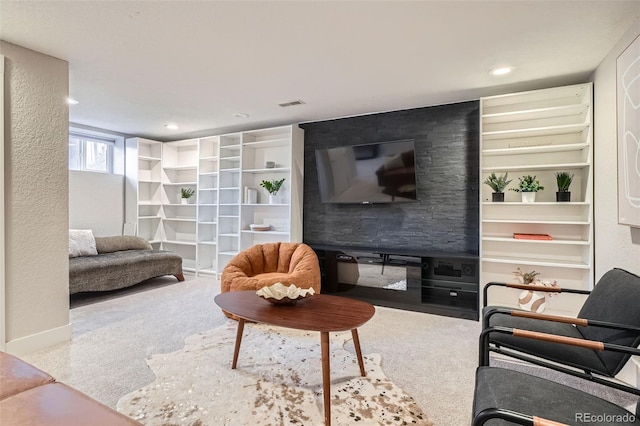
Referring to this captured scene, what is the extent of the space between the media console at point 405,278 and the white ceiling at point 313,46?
186cm

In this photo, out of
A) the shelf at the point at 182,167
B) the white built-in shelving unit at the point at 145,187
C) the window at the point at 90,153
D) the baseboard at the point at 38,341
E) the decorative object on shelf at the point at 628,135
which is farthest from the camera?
the shelf at the point at 182,167

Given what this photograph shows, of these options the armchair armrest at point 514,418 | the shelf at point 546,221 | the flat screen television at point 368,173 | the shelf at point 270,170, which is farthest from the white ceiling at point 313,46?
the armchair armrest at point 514,418

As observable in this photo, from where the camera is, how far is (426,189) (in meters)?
3.97

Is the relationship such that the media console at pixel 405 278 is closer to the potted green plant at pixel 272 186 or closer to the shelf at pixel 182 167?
the potted green plant at pixel 272 186

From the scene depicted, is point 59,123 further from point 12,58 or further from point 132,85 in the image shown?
point 132,85

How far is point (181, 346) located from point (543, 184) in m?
3.87

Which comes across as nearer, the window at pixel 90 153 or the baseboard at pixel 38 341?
the baseboard at pixel 38 341

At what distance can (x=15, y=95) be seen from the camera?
8.13ft

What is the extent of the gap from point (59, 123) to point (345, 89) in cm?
268

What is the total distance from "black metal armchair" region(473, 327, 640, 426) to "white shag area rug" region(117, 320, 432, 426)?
63cm

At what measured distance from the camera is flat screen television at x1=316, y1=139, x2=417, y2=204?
3871 millimetres

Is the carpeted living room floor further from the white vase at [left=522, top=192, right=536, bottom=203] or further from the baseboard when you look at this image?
the white vase at [left=522, top=192, right=536, bottom=203]

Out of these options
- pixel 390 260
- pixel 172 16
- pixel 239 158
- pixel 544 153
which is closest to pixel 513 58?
pixel 544 153

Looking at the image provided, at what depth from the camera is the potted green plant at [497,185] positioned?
335cm
